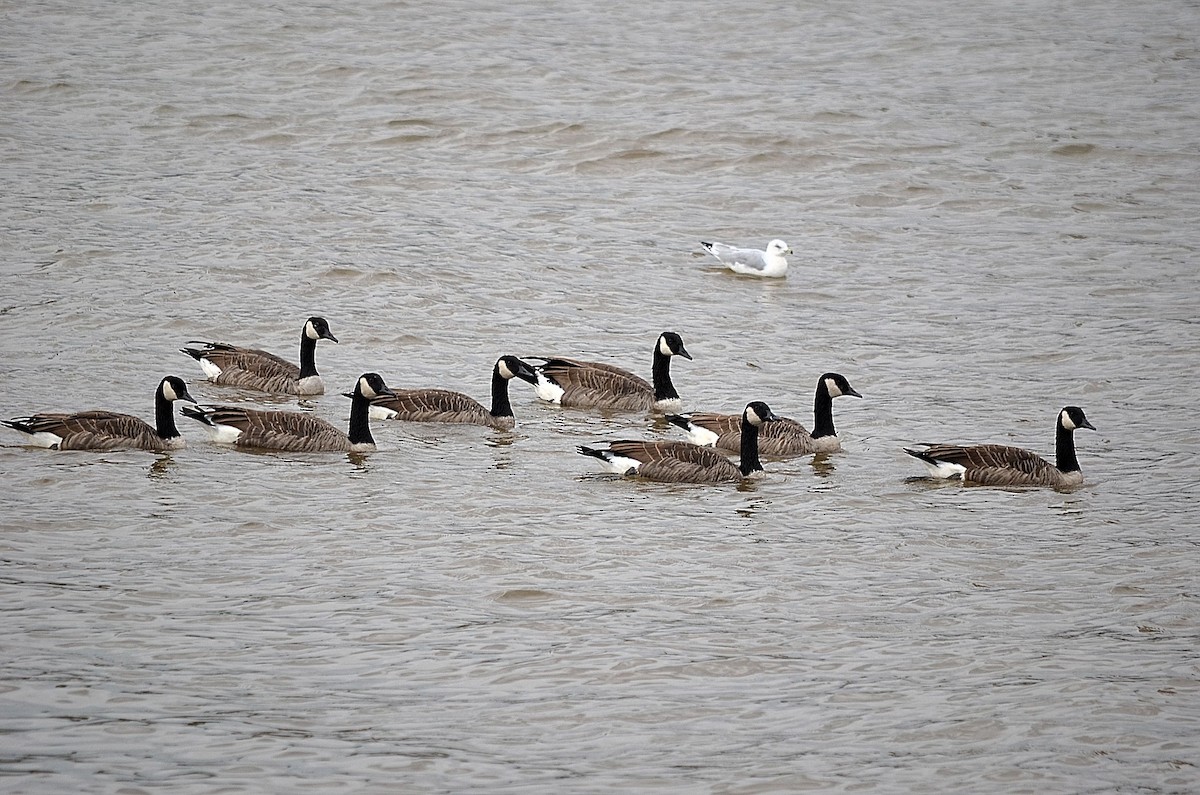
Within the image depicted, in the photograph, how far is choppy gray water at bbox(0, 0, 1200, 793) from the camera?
313 inches

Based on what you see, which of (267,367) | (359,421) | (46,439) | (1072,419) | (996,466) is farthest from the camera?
(267,367)

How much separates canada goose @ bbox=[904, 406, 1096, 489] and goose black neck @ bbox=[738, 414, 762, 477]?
3.97ft

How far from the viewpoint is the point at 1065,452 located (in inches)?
500

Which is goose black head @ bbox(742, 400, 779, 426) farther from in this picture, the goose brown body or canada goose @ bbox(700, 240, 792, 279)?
canada goose @ bbox(700, 240, 792, 279)

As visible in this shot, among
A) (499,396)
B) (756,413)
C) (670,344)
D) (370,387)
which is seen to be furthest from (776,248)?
(370,387)

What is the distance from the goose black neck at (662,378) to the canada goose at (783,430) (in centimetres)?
119

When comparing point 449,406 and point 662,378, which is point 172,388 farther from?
point 662,378

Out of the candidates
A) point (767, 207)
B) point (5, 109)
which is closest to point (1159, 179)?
point (767, 207)

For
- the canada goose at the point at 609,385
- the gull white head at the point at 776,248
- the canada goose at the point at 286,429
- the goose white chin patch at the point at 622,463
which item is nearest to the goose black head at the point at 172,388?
the canada goose at the point at 286,429

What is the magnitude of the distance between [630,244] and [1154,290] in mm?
6511

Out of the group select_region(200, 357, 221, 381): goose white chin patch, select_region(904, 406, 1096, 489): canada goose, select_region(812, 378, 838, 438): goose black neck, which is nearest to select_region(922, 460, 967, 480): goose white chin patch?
select_region(904, 406, 1096, 489): canada goose

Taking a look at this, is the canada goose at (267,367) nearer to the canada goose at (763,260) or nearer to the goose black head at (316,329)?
the goose black head at (316,329)

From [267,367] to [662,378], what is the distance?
3.72m

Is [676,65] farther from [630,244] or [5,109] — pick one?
[5,109]
